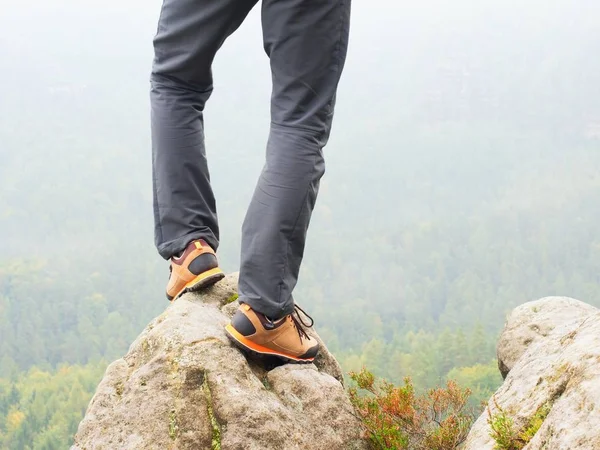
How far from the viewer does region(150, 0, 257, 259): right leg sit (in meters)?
2.72

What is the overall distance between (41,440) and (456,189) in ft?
437

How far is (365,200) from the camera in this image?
162250mm

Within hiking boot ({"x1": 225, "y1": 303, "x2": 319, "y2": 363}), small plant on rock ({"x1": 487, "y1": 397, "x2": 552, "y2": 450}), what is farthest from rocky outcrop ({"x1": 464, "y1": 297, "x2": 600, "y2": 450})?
hiking boot ({"x1": 225, "y1": 303, "x2": 319, "y2": 363})

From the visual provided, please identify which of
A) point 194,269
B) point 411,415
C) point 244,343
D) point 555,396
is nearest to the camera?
point 555,396

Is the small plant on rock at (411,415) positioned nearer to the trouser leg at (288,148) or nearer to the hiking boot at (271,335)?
the hiking boot at (271,335)

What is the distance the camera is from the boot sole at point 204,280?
3006 mm

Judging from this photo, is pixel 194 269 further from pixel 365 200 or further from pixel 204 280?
pixel 365 200

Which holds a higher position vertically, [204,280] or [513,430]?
[204,280]

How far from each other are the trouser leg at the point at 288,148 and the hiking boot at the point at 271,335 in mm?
58

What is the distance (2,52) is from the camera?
198 metres

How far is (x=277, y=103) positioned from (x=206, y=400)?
1122mm

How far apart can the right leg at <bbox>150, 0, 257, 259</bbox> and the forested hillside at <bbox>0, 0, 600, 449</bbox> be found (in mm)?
46986

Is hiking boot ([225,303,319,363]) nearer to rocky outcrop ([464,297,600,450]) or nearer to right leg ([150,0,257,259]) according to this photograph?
right leg ([150,0,257,259])

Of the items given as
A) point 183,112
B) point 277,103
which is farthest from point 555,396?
point 183,112
